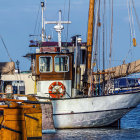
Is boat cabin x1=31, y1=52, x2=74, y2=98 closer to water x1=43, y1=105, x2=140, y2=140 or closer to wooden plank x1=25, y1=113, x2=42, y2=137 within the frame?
water x1=43, y1=105, x2=140, y2=140

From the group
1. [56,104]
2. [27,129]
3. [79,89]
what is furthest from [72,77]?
[27,129]

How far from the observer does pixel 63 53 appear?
1083 inches

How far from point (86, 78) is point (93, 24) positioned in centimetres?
351

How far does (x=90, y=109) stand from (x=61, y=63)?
3.32m

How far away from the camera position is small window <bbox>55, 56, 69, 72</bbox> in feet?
90.2

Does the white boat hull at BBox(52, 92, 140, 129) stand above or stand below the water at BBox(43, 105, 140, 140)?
above

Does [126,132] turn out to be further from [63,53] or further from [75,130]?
[63,53]

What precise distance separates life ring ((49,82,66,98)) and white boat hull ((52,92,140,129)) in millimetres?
1198

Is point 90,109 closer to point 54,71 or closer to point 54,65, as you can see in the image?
point 54,71

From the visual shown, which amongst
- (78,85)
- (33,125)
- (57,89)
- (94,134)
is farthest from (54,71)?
(33,125)

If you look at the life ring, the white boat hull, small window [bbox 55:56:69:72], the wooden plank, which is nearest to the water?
the white boat hull

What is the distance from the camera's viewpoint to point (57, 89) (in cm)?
2705

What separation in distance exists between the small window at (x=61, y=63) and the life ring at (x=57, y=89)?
0.83 meters

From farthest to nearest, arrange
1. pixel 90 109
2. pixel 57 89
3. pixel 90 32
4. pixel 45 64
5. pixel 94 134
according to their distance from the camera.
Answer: pixel 90 32
pixel 45 64
pixel 57 89
pixel 90 109
pixel 94 134
